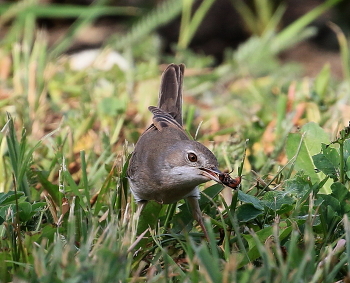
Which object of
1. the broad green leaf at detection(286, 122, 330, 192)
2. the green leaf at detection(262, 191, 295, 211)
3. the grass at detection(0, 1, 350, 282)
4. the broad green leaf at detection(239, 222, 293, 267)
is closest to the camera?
the grass at detection(0, 1, 350, 282)

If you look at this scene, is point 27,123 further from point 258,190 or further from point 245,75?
point 245,75

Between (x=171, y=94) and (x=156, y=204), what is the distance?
1310mm

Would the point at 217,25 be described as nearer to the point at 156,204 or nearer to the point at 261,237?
the point at 156,204

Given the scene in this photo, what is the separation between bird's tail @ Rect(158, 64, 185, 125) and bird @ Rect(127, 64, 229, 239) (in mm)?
299

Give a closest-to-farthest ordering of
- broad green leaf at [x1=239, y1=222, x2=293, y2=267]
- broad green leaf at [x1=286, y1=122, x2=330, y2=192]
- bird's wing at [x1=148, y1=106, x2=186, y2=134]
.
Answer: broad green leaf at [x1=239, y1=222, x2=293, y2=267] < broad green leaf at [x1=286, y1=122, x2=330, y2=192] < bird's wing at [x1=148, y1=106, x2=186, y2=134]

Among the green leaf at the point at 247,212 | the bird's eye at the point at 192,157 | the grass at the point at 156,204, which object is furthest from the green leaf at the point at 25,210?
the green leaf at the point at 247,212

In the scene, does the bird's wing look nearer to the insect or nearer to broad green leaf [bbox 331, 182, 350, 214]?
the insect

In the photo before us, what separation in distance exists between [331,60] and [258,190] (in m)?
6.33

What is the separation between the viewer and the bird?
11.2 ft

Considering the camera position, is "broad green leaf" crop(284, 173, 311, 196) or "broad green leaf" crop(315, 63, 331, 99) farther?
"broad green leaf" crop(315, 63, 331, 99)

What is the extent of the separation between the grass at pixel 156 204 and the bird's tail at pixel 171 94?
0.46 metres

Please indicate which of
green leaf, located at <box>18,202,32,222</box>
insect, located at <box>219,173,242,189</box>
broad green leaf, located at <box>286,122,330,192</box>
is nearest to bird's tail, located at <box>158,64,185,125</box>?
broad green leaf, located at <box>286,122,330,192</box>

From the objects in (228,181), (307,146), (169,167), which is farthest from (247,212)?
(307,146)

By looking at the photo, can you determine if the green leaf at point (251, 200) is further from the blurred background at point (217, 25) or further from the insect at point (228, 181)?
the blurred background at point (217, 25)
